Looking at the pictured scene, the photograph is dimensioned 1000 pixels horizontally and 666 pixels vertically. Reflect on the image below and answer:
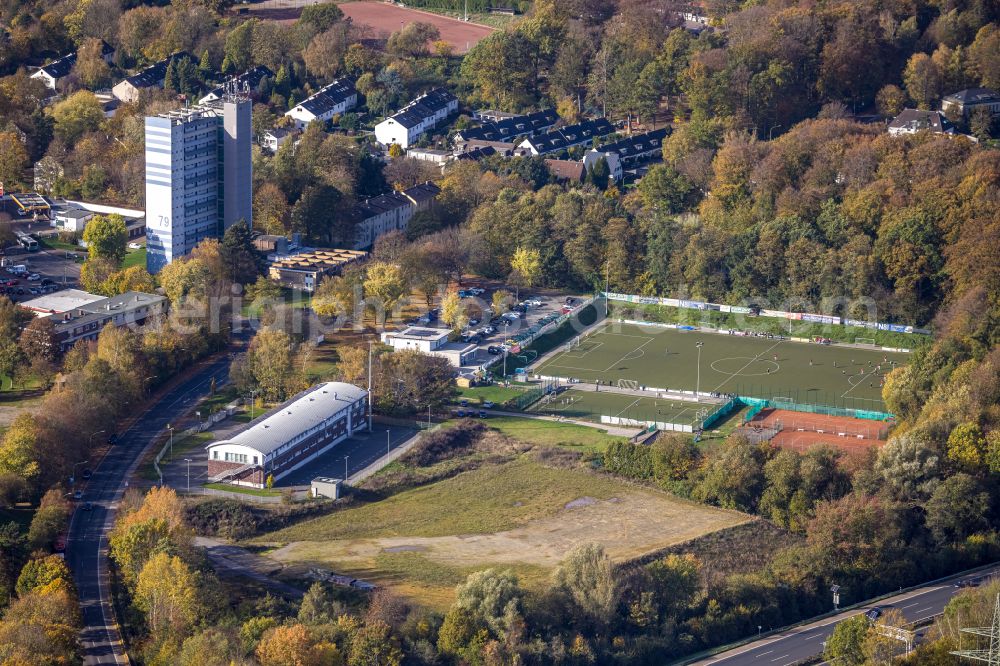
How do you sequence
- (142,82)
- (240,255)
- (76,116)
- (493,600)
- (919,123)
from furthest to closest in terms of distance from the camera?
(142,82), (76,116), (919,123), (240,255), (493,600)

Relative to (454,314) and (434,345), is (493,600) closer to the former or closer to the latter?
(434,345)

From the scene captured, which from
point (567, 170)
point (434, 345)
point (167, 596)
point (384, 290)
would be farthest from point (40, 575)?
point (567, 170)

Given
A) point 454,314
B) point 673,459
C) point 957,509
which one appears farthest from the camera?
point 454,314

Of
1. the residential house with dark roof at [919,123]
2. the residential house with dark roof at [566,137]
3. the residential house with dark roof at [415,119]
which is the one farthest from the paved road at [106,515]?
the residential house with dark roof at [919,123]

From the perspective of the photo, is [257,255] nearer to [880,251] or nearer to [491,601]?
[880,251]

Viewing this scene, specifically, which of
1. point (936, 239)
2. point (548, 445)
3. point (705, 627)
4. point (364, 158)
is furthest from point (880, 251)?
point (705, 627)

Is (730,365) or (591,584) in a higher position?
(730,365)

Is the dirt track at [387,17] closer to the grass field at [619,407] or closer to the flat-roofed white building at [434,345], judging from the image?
the flat-roofed white building at [434,345]

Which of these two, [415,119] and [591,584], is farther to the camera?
[415,119]

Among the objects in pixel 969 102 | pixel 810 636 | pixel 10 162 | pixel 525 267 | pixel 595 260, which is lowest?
pixel 810 636
